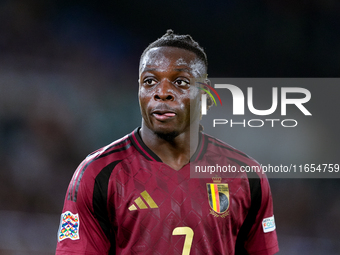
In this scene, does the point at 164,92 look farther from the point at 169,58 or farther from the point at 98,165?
the point at 98,165

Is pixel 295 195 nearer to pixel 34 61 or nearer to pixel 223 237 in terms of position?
pixel 223 237

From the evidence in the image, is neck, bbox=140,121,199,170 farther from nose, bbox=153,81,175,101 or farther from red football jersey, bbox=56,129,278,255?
nose, bbox=153,81,175,101

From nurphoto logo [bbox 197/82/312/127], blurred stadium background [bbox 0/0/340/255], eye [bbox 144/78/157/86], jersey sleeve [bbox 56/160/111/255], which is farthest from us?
blurred stadium background [bbox 0/0/340/255]

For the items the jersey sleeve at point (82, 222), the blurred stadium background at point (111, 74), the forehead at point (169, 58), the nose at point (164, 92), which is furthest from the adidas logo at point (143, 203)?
the blurred stadium background at point (111, 74)

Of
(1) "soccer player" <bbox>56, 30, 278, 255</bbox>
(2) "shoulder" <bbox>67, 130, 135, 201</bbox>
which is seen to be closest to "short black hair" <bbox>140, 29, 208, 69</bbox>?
(1) "soccer player" <bbox>56, 30, 278, 255</bbox>

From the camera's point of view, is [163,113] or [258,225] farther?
[258,225]

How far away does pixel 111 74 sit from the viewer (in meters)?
7.09

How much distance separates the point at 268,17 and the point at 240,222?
5.19 meters

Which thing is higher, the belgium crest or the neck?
the neck

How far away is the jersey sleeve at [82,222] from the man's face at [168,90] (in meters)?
0.57

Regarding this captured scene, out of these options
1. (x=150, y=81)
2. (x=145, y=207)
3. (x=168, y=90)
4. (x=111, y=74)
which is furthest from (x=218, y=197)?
(x=111, y=74)

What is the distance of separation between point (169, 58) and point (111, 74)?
4748 mm

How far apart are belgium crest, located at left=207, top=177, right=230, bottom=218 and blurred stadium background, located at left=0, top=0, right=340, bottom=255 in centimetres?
374

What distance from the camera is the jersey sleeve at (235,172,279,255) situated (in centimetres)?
270
